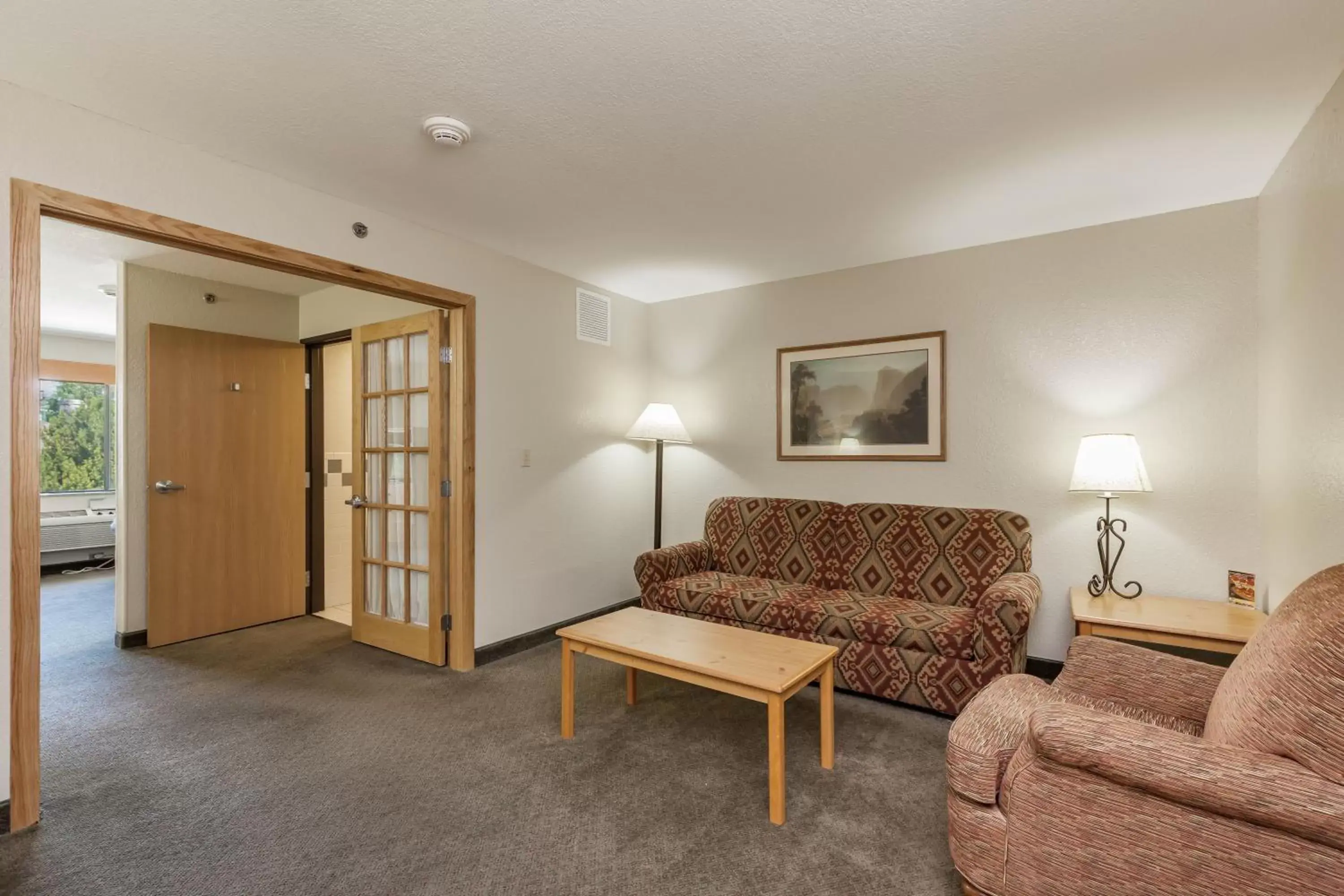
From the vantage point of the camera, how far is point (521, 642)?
3.72m

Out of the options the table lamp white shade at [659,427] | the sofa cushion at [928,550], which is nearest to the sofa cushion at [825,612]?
the sofa cushion at [928,550]

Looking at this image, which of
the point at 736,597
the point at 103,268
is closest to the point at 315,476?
the point at 103,268

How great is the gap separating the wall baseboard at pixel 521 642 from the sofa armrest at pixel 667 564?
67 cm

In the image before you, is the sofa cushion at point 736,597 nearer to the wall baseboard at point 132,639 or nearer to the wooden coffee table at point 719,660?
the wooden coffee table at point 719,660

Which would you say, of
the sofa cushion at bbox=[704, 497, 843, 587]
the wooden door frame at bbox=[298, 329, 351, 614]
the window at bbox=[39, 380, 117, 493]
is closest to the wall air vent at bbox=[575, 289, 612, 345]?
the sofa cushion at bbox=[704, 497, 843, 587]

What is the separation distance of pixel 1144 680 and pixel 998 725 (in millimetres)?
653

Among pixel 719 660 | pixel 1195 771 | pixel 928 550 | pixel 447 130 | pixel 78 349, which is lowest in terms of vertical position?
pixel 719 660

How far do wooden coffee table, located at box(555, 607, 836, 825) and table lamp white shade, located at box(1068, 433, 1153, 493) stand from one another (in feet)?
4.95

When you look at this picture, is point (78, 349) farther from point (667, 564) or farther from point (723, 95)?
point (723, 95)

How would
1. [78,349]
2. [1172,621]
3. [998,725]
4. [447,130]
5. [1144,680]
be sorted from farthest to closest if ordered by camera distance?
[78,349], [1172,621], [447,130], [1144,680], [998,725]

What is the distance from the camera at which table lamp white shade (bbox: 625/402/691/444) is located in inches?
164

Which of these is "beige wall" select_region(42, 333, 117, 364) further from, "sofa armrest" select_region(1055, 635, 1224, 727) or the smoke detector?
"sofa armrest" select_region(1055, 635, 1224, 727)

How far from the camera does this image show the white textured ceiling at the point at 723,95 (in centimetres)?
166

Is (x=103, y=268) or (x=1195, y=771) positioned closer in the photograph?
(x=1195, y=771)
